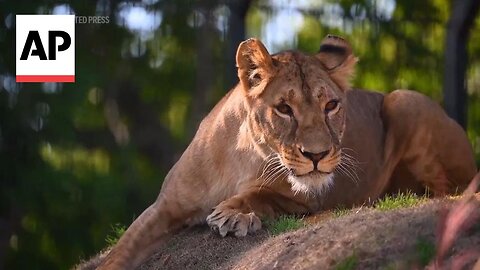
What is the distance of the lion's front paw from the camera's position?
557 centimetres

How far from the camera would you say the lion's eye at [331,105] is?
5.73 meters

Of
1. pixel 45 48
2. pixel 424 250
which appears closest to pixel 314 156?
pixel 424 250

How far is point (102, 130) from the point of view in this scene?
37.5 ft

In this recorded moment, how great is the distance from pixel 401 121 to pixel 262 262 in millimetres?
2509

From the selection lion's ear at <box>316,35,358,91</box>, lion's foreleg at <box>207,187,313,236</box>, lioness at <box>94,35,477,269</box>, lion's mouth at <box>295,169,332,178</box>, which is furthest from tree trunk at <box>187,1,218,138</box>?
lion's mouth at <box>295,169,332,178</box>

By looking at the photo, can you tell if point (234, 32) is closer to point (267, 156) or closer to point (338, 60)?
point (338, 60)

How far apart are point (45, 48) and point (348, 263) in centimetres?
520

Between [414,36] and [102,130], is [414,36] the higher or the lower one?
the higher one

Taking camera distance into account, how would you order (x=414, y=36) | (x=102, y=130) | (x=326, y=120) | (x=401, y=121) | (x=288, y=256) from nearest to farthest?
(x=288, y=256), (x=326, y=120), (x=401, y=121), (x=414, y=36), (x=102, y=130)

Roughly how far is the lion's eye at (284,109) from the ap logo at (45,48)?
3707mm

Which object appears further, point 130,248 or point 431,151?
point 431,151

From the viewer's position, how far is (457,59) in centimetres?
905

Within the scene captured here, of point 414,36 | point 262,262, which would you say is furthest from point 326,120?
→ point 414,36

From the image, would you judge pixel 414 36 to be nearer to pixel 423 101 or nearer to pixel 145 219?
pixel 423 101
